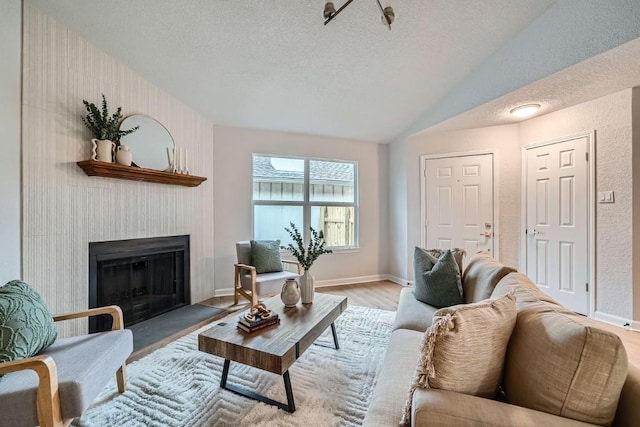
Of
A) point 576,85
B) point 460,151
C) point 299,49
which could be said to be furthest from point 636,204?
point 299,49

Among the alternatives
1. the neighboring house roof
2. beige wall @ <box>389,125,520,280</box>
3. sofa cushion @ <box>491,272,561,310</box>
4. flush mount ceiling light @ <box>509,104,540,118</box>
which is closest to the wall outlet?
beige wall @ <box>389,125,520,280</box>

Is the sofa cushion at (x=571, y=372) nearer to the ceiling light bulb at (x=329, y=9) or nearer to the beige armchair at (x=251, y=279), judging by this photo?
the ceiling light bulb at (x=329, y=9)

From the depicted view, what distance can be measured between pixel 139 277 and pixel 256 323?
184cm

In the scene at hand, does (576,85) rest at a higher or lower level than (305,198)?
higher

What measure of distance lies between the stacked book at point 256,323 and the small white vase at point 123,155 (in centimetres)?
179

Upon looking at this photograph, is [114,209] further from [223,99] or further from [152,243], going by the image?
[223,99]

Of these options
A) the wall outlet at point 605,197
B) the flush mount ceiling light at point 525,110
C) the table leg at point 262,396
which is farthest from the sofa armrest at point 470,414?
the flush mount ceiling light at point 525,110

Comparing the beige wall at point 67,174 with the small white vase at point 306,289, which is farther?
the small white vase at point 306,289

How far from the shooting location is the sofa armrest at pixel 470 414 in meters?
0.79

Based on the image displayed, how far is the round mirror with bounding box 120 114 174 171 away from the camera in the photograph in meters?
2.73

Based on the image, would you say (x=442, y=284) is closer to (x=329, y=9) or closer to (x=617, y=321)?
(x=329, y=9)

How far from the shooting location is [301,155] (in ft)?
14.3

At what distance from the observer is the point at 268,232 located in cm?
420

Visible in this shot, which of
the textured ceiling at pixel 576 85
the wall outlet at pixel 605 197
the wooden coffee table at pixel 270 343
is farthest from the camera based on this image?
the wall outlet at pixel 605 197
